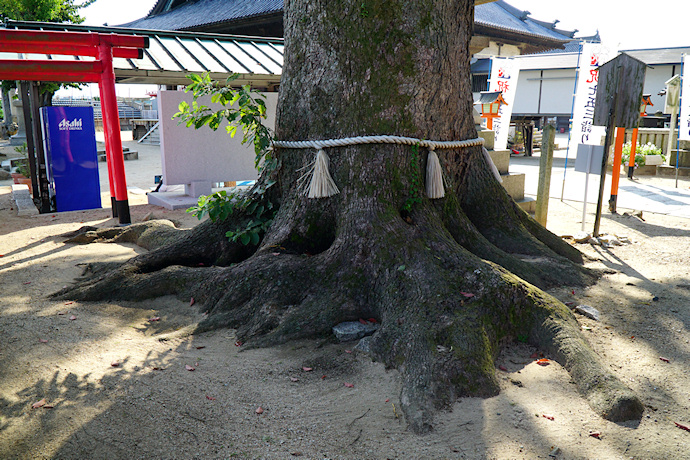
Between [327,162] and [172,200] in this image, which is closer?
[327,162]

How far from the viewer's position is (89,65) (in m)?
6.10

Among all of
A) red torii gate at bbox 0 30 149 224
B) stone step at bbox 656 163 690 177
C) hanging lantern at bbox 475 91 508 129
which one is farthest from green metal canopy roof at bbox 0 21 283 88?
stone step at bbox 656 163 690 177

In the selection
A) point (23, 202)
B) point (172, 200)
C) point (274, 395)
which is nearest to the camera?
point (274, 395)

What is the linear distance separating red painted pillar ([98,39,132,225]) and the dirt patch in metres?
2.77

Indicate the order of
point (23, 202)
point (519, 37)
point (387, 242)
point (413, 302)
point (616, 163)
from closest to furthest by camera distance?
1. point (413, 302)
2. point (387, 242)
3. point (616, 163)
4. point (23, 202)
5. point (519, 37)

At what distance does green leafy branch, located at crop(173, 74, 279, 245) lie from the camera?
12.1 ft

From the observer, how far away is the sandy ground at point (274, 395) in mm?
2111

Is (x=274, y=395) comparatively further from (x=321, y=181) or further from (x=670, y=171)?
(x=670, y=171)

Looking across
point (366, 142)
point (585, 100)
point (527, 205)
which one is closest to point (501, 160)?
point (527, 205)

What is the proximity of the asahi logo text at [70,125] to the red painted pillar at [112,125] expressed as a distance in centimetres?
150

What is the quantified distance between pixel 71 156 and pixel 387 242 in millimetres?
6374

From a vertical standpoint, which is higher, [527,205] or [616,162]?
[616,162]

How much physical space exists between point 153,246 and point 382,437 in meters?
3.48

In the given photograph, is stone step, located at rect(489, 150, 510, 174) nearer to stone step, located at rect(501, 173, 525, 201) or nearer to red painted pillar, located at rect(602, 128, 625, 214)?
stone step, located at rect(501, 173, 525, 201)
